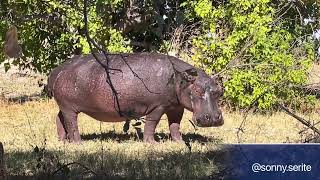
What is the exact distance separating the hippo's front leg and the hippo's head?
0.42m

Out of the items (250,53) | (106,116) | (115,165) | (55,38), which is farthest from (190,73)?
(55,38)

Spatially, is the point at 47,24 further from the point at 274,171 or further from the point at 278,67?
the point at 274,171

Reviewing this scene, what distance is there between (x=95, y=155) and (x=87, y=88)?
1.31 meters

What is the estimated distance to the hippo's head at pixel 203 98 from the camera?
8188 millimetres

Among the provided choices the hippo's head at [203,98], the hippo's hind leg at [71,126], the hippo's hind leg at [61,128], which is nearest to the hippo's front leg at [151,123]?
the hippo's head at [203,98]

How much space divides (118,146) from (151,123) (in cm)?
55

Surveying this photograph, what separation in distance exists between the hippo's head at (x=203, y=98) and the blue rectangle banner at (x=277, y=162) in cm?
426

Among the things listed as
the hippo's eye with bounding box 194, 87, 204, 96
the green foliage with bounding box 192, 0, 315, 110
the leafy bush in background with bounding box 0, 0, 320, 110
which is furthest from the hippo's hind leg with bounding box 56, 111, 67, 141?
the green foliage with bounding box 192, 0, 315, 110

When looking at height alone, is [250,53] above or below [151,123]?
above

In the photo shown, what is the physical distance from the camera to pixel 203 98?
8.23 metres

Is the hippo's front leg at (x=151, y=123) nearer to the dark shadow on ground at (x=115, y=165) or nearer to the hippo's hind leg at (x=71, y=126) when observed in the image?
the dark shadow on ground at (x=115, y=165)

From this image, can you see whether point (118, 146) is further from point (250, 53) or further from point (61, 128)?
point (250, 53)

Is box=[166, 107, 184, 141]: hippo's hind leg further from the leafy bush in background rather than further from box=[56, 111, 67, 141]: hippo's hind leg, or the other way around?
the leafy bush in background

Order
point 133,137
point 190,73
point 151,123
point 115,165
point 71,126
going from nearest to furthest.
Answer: point 190,73
point 115,165
point 151,123
point 71,126
point 133,137
